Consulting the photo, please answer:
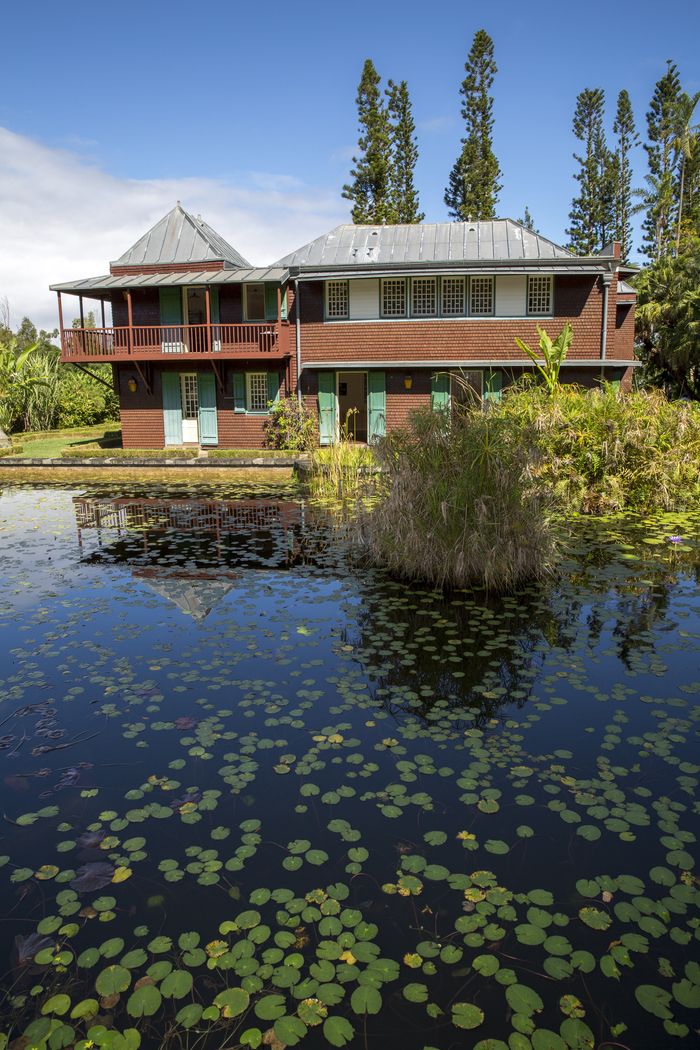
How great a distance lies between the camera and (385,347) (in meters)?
21.6

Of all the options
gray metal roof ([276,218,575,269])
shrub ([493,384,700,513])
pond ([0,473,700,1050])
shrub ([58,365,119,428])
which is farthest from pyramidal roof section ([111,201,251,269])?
pond ([0,473,700,1050])

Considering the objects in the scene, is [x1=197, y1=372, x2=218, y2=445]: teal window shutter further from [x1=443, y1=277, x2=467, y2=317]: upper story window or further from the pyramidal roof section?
[x1=443, y1=277, x2=467, y2=317]: upper story window

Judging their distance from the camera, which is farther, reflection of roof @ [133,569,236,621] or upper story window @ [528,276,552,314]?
upper story window @ [528,276,552,314]

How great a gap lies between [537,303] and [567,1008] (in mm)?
20716

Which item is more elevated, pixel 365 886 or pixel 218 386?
pixel 218 386

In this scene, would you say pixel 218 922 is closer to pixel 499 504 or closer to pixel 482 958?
pixel 482 958

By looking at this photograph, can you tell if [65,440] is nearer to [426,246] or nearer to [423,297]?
[423,297]

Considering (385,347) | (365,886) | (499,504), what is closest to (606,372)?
(385,347)

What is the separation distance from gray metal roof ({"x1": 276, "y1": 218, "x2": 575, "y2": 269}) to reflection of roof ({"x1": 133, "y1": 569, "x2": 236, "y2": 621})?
14528mm

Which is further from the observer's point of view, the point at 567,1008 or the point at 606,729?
the point at 606,729

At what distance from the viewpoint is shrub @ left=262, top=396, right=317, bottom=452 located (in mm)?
21562

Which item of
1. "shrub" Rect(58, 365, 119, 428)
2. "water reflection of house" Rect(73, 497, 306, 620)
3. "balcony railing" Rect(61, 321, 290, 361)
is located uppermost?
"balcony railing" Rect(61, 321, 290, 361)

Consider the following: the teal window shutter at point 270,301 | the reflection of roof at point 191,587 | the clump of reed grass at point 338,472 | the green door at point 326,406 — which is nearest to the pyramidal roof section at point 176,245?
the teal window shutter at point 270,301

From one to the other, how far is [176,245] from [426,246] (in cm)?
791
